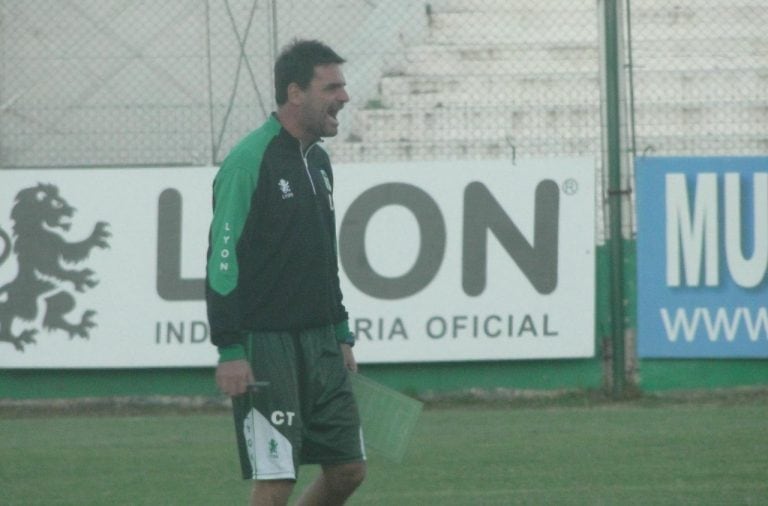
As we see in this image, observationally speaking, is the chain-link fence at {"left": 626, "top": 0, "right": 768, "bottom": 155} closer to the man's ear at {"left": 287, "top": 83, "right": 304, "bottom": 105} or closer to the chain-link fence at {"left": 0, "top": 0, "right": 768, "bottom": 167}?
the chain-link fence at {"left": 0, "top": 0, "right": 768, "bottom": 167}

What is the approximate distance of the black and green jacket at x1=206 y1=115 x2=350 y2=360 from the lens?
207 inches

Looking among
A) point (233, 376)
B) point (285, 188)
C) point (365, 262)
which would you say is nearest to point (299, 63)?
point (285, 188)

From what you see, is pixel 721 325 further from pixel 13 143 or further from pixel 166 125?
pixel 13 143

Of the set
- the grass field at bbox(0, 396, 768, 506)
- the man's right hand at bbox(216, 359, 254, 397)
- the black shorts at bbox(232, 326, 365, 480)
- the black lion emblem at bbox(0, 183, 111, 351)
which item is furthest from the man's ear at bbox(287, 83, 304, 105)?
the black lion emblem at bbox(0, 183, 111, 351)

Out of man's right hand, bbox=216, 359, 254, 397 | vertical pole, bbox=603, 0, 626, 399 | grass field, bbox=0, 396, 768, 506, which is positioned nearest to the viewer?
man's right hand, bbox=216, 359, 254, 397

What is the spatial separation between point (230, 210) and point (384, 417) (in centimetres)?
108

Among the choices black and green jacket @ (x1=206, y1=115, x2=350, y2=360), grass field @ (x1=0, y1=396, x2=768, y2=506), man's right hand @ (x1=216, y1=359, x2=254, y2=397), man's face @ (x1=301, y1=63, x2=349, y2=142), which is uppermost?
man's face @ (x1=301, y1=63, x2=349, y2=142)

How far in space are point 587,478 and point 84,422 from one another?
14.2 feet

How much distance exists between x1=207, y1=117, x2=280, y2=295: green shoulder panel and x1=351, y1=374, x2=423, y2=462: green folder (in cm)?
82

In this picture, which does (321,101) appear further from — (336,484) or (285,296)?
(336,484)

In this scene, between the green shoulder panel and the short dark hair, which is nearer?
the green shoulder panel

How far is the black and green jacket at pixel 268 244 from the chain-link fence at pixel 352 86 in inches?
233

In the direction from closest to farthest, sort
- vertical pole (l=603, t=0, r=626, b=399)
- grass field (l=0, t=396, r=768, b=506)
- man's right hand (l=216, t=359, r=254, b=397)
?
man's right hand (l=216, t=359, r=254, b=397), grass field (l=0, t=396, r=768, b=506), vertical pole (l=603, t=0, r=626, b=399)

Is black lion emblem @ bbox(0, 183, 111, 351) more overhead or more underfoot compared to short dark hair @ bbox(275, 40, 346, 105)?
more underfoot
